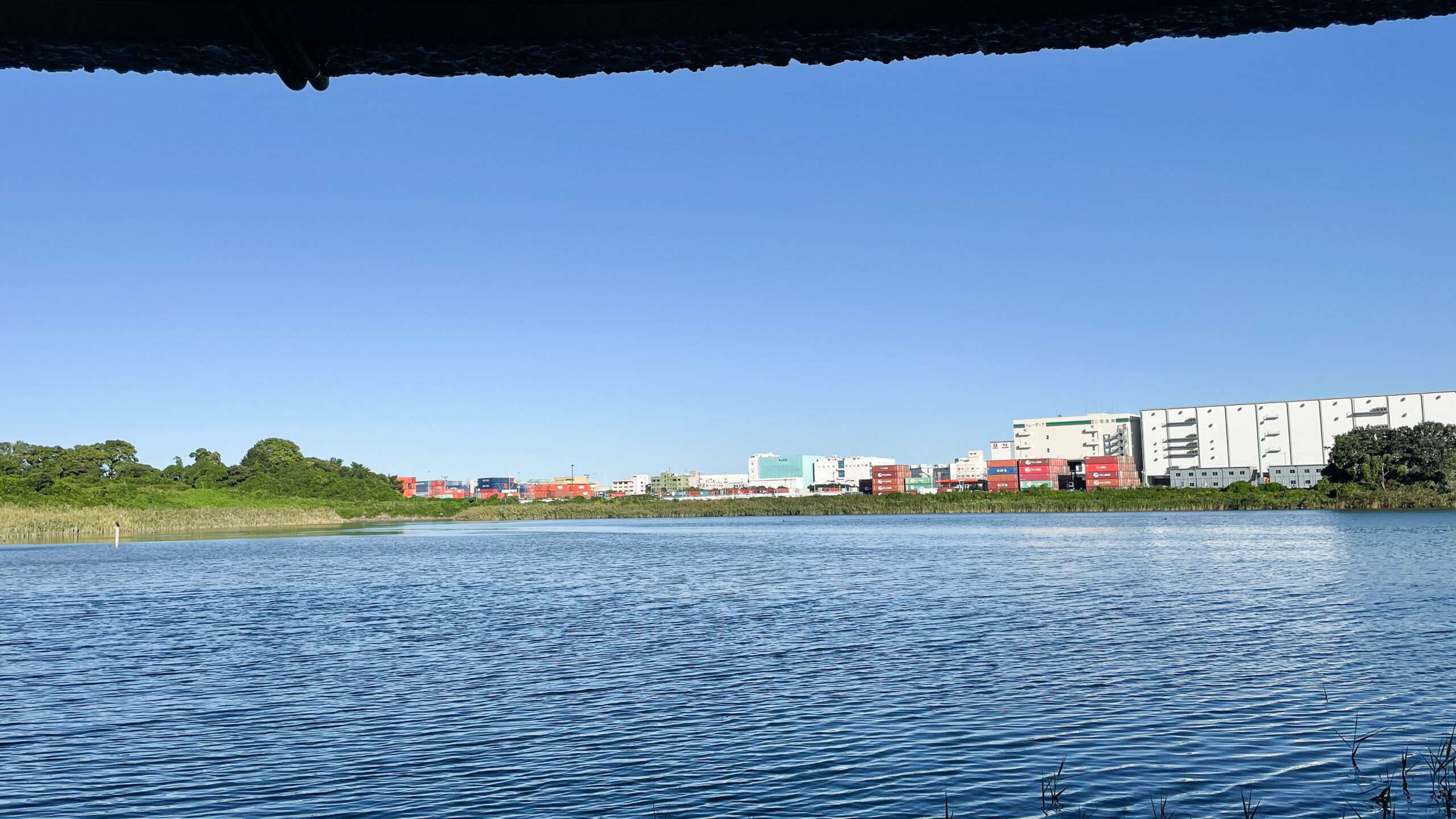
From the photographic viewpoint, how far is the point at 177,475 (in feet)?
501

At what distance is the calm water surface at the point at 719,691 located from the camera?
12.1m

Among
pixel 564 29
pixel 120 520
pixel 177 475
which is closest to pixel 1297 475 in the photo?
pixel 120 520

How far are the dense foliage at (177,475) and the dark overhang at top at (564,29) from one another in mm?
110052

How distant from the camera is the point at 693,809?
11312mm

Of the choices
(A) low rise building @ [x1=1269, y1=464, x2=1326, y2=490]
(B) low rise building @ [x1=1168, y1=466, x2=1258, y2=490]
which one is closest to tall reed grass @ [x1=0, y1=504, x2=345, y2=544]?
(B) low rise building @ [x1=1168, y1=466, x2=1258, y2=490]

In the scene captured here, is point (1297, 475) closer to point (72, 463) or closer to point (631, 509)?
point (631, 509)

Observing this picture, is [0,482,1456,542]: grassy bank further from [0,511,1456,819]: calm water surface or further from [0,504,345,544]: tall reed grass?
[0,511,1456,819]: calm water surface

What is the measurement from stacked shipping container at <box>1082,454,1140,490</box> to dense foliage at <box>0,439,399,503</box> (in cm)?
12370

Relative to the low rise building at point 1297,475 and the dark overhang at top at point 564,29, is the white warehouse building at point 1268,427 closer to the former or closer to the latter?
the low rise building at point 1297,475

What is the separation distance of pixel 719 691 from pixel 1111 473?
187314mm

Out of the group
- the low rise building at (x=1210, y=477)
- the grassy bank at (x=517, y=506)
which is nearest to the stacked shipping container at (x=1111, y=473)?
the low rise building at (x=1210, y=477)

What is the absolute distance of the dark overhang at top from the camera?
194 inches

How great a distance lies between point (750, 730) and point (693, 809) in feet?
11.6

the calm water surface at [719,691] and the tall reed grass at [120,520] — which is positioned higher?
the tall reed grass at [120,520]
